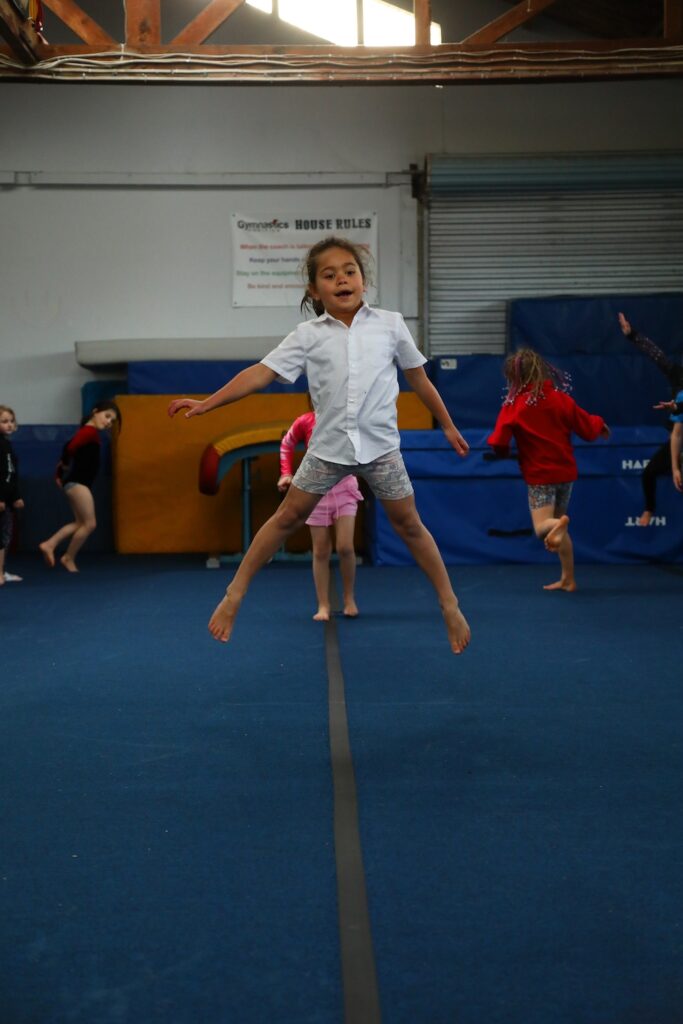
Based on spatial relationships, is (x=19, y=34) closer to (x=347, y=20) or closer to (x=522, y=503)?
(x=522, y=503)

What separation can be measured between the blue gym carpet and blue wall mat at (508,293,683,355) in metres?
5.92

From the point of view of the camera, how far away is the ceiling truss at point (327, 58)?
708 centimetres

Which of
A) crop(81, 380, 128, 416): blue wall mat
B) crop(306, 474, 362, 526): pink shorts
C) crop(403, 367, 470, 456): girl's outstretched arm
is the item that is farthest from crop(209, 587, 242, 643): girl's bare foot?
crop(81, 380, 128, 416): blue wall mat

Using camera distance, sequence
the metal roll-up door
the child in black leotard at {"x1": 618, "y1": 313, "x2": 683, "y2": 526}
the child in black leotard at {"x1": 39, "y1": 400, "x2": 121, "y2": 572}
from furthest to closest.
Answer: the metal roll-up door
the child in black leotard at {"x1": 39, "y1": 400, "x2": 121, "y2": 572}
the child in black leotard at {"x1": 618, "y1": 313, "x2": 683, "y2": 526}

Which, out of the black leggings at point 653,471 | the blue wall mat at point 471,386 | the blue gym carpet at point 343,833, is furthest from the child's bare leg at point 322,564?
the blue wall mat at point 471,386

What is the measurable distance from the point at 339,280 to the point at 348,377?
34 centimetres

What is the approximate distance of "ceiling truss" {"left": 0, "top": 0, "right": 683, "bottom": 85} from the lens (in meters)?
7.08

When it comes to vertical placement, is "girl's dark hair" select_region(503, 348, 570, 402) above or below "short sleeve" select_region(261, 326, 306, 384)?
below

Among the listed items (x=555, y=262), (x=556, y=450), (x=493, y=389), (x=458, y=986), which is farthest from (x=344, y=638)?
(x=555, y=262)

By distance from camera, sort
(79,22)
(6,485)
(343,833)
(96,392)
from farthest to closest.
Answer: (96,392) < (6,485) < (79,22) < (343,833)

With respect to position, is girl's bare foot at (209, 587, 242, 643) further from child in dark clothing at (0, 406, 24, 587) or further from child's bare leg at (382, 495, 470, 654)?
child in dark clothing at (0, 406, 24, 587)

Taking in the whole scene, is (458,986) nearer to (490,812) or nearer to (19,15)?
(490,812)

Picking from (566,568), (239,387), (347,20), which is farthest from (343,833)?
(347,20)

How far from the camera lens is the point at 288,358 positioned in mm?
3959
